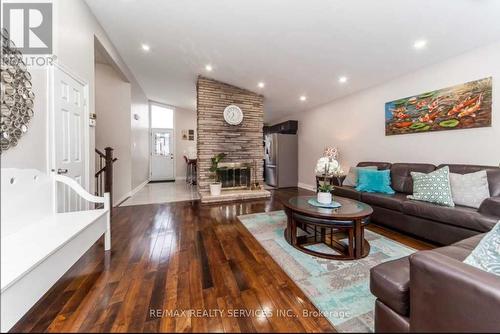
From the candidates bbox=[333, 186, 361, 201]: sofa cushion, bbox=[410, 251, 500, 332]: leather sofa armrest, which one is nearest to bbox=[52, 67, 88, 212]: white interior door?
bbox=[410, 251, 500, 332]: leather sofa armrest

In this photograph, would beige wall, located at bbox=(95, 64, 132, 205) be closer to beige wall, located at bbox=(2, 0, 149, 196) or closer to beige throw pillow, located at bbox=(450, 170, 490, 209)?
beige wall, located at bbox=(2, 0, 149, 196)

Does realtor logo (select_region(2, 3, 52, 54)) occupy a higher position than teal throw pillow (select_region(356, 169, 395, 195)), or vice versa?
realtor logo (select_region(2, 3, 52, 54))

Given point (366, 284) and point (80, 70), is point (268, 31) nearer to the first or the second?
point (80, 70)

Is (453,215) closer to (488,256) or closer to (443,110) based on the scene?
(488,256)

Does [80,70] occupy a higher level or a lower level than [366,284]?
higher

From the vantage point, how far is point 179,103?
22.5 feet

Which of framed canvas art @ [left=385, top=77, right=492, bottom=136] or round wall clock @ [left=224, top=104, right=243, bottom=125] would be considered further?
round wall clock @ [left=224, top=104, right=243, bottom=125]

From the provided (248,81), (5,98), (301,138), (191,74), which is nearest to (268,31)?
(248,81)

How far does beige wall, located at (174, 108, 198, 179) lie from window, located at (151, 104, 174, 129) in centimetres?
18

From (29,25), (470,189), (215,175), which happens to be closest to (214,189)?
(215,175)

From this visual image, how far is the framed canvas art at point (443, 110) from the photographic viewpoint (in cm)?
249

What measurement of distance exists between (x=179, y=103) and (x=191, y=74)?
9.15ft

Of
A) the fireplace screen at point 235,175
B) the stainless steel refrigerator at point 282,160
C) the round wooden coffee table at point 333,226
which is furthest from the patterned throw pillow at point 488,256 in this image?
the stainless steel refrigerator at point 282,160

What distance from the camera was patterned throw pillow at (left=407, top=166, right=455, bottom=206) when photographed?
2.26m
